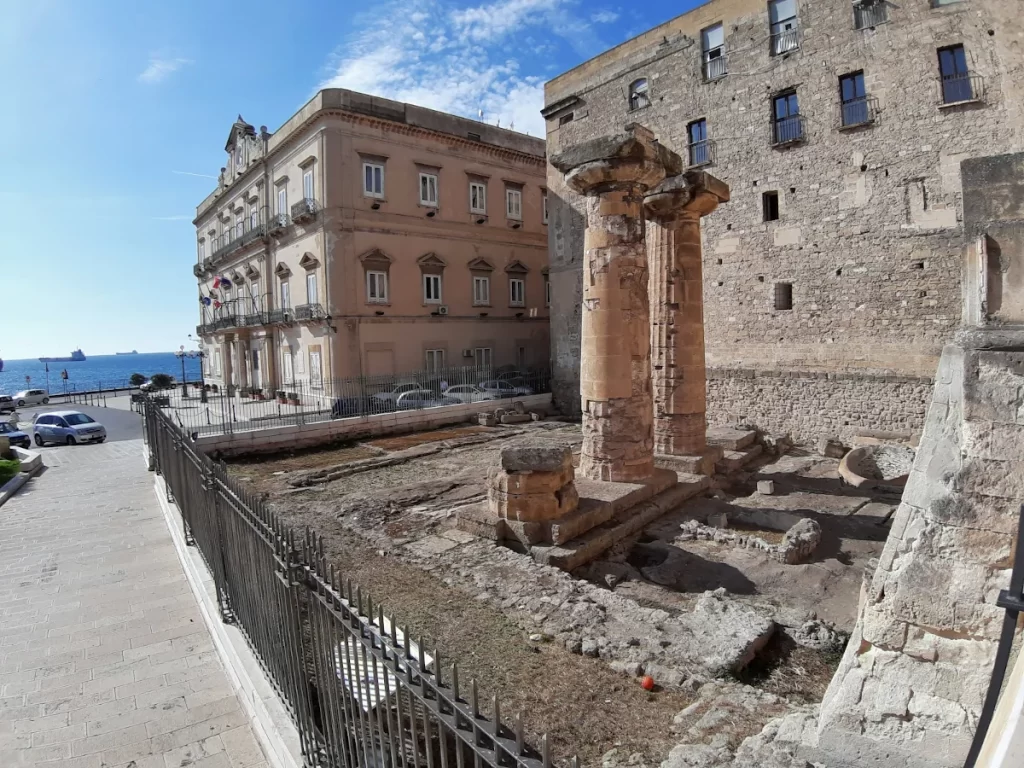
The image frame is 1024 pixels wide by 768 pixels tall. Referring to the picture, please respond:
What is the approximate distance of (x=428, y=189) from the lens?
24.6m

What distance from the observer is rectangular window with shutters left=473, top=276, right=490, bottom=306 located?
2627 cm

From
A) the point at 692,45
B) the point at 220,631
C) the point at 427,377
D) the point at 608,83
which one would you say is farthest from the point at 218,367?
the point at 220,631

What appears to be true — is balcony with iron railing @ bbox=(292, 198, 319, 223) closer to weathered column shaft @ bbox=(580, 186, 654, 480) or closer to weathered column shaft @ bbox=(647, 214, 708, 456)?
weathered column shaft @ bbox=(647, 214, 708, 456)

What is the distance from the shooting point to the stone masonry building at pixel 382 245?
73.3ft

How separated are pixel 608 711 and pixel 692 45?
750 inches

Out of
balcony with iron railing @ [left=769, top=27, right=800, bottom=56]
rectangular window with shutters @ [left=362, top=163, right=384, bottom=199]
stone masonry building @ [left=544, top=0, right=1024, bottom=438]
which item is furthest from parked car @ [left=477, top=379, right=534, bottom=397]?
balcony with iron railing @ [left=769, top=27, right=800, bottom=56]

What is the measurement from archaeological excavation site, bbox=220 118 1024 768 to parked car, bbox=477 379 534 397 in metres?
6.87

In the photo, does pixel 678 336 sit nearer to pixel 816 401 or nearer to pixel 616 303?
pixel 616 303

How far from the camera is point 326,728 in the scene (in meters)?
3.10

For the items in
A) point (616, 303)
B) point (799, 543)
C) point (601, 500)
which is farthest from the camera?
point (616, 303)

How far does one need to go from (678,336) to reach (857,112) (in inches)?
341

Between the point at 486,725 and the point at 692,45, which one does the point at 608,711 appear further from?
the point at 692,45

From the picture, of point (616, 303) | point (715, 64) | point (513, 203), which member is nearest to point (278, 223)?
point (513, 203)

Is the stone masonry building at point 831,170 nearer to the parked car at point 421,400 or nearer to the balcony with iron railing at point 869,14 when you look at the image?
the balcony with iron railing at point 869,14
